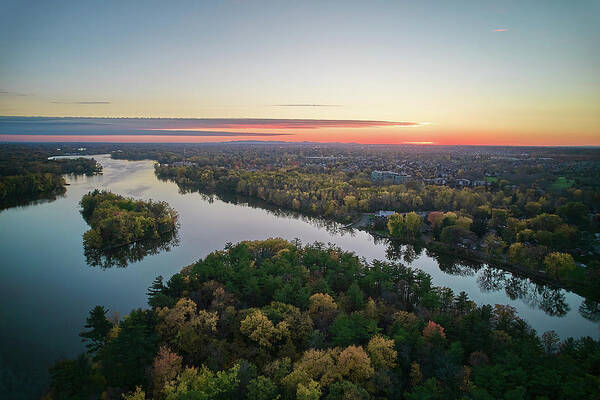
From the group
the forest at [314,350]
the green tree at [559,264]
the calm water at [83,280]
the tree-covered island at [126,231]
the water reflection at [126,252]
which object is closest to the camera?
the forest at [314,350]

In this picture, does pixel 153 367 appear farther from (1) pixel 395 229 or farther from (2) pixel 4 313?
(1) pixel 395 229

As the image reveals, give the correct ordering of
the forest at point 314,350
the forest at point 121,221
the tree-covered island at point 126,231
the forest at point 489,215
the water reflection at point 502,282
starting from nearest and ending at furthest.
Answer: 1. the forest at point 314,350
2. the water reflection at point 502,282
3. the forest at point 489,215
4. the tree-covered island at point 126,231
5. the forest at point 121,221

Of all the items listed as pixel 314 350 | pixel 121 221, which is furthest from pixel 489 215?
pixel 121 221

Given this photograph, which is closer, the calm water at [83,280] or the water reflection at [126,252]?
the calm water at [83,280]

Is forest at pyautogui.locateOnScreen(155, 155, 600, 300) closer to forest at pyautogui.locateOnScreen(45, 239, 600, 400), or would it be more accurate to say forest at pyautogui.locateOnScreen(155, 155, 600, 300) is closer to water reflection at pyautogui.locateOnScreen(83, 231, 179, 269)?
forest at pyautogui.locateOnScreen(45, 239, 600, 400)

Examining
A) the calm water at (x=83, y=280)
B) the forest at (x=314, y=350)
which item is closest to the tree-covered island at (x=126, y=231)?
the calm water at (x=83, y=280)

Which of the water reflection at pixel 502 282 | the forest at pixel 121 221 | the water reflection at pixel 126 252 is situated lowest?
the water reflection at pixel 126 252

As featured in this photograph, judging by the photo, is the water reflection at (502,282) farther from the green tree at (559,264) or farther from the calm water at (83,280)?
the green tree at (559,264)

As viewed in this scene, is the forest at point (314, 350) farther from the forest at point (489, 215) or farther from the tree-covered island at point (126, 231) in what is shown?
the tree-covered island at point (126, 231)

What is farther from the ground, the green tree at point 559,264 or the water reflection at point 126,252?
the green tree at point 559,264
